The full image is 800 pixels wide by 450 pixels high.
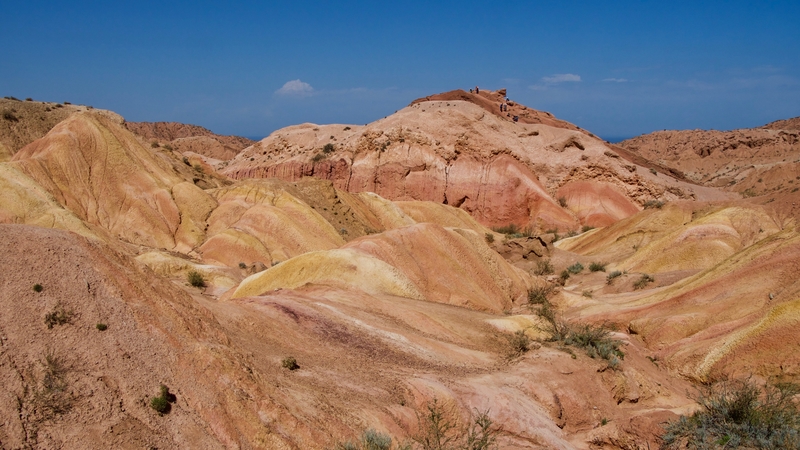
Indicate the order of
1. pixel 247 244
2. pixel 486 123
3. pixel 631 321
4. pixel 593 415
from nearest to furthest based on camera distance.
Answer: pixel 593 415
pixel 631 321
pixel 247 244
pixel 486 123

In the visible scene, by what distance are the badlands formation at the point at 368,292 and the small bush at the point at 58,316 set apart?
0.12ft

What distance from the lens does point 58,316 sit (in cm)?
815

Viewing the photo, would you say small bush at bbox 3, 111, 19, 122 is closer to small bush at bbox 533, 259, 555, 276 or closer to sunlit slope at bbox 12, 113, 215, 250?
sunlit slope at bbox 12, 113, 215, 250

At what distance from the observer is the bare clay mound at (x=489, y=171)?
45.1m

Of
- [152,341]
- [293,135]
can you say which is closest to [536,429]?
[152,341]

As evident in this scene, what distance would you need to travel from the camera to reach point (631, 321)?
19.2 m

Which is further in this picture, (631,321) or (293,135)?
(293,135)

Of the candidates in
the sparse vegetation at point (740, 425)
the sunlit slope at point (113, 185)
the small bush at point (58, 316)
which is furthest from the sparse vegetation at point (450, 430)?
the sunlit slope at point (113, 185)

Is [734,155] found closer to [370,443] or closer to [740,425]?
[740,425]

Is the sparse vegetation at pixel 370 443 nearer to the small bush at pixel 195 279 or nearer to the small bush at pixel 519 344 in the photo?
the small bush at pixel 519 344

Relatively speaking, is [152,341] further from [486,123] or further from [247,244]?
[486,123]

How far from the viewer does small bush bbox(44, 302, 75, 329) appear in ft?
26.3

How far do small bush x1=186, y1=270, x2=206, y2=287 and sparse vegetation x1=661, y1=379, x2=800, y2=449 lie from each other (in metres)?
17.1

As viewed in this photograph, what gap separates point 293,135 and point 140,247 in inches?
1205
